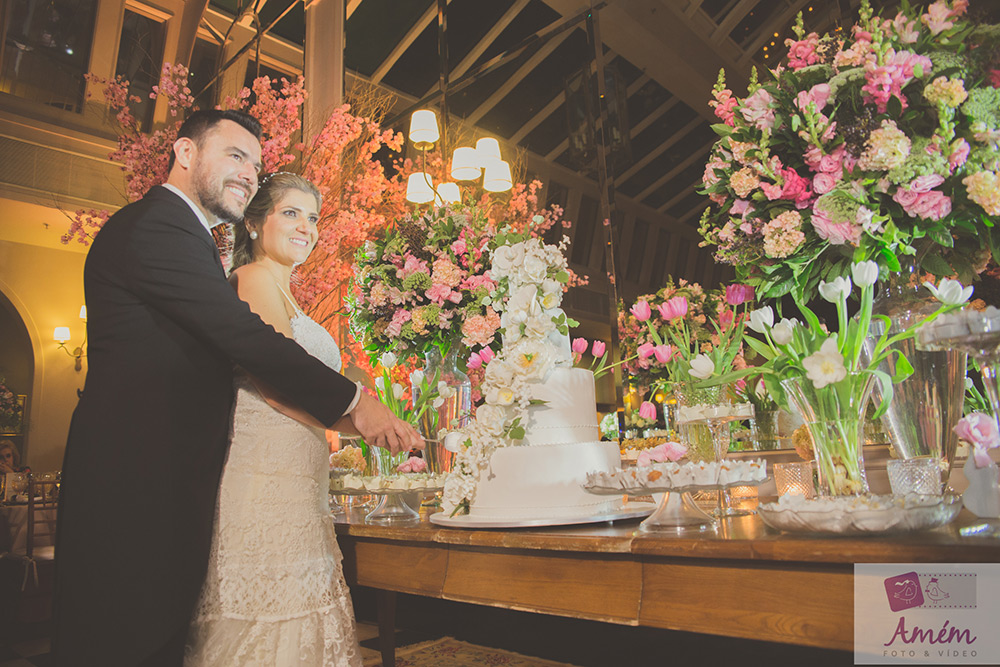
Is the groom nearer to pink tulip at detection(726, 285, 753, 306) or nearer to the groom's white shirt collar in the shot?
the groom's white shirt collar

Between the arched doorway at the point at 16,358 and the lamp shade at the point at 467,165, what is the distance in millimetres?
6784

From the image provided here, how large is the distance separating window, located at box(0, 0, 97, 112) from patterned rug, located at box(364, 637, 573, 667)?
752cm

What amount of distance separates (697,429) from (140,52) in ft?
28.1

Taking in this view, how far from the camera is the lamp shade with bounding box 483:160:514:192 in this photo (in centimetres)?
469

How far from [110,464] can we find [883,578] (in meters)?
1.29

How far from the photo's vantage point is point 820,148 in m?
1.43

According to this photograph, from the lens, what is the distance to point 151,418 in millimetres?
1311

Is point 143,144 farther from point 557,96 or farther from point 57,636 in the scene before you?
point 57,636

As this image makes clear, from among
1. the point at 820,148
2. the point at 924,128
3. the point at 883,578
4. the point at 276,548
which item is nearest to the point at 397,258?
the point at 276,548

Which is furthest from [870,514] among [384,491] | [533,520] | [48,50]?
[48,50]

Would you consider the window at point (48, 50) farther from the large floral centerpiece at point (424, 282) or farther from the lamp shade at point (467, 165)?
the large floral centerpiece at point (424, 282)

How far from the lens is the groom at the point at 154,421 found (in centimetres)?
123

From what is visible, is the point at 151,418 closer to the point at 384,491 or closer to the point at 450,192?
the point at 384,491

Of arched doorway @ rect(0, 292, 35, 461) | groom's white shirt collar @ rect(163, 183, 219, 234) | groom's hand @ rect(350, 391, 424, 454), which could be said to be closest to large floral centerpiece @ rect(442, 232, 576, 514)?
groom's hand @ rect(350, 391, 424, 454)
